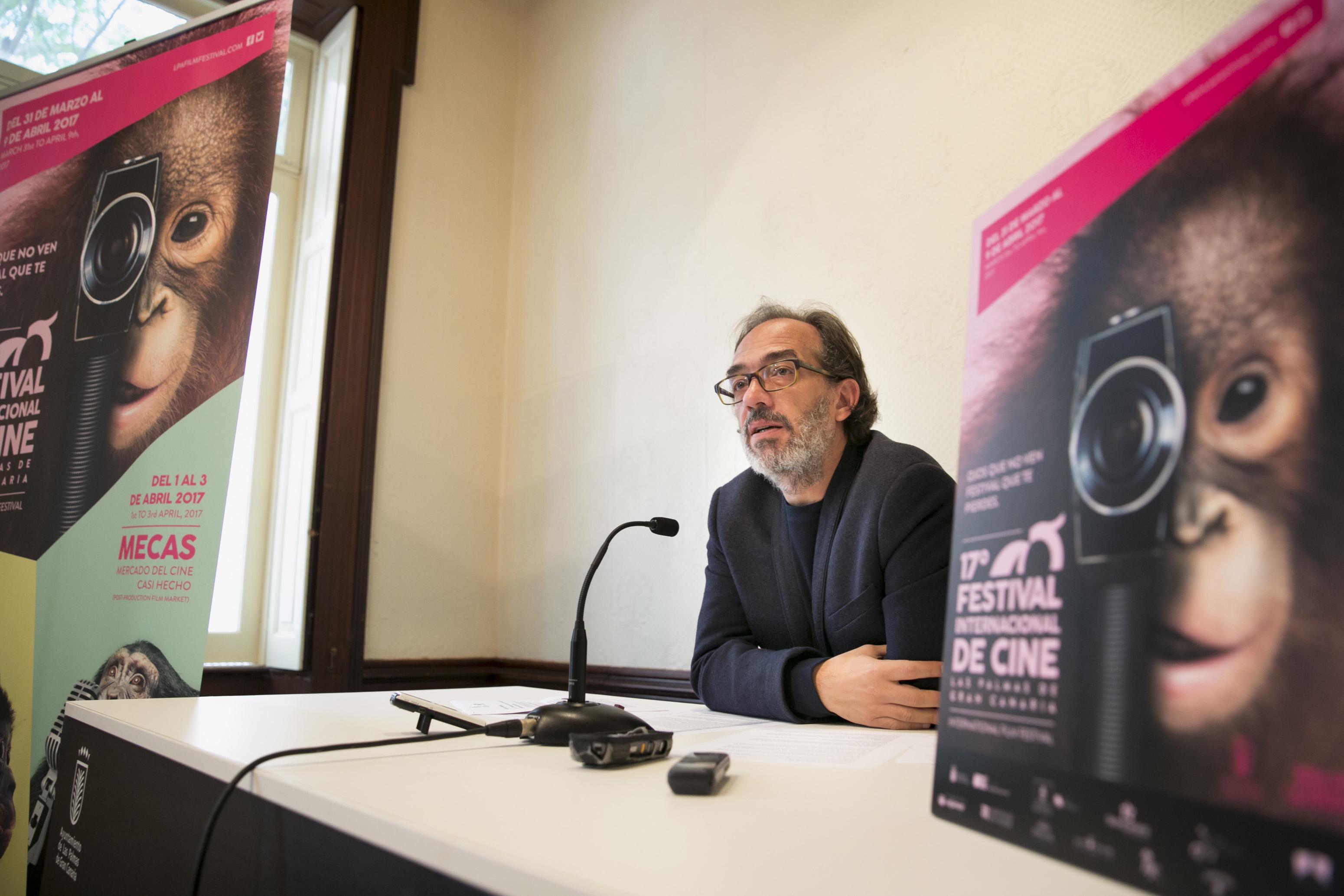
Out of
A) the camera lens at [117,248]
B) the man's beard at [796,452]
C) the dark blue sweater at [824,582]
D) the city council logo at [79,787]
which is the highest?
Answer: the camera lens at [117,248]

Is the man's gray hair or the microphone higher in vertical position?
the man's gray hair

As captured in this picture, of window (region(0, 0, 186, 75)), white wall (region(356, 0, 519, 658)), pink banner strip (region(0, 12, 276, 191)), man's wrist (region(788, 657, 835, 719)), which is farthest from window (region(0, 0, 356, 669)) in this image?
man's wrist (region(788, 657, 835, 719))

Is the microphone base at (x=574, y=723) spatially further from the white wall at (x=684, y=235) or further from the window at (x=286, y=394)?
the window at (x=286, y=394)

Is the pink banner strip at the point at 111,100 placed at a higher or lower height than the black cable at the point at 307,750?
higher

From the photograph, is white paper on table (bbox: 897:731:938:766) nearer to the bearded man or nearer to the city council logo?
the bearded man

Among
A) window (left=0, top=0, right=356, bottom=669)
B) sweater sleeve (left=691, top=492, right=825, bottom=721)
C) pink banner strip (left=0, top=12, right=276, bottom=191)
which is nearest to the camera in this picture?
sweater sleeve (left=691, top=492, right=825, bottom=721)

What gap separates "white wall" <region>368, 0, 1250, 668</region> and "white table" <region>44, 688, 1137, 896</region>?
142 centimetres

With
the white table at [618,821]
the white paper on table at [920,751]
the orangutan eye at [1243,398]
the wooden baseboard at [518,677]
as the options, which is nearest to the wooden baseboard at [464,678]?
the wooden baseboard at [518,677]

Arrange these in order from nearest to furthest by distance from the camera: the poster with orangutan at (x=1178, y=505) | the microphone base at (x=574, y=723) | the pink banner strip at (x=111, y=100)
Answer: the poster with orangutan at (x=1178, y=505) < the microphone base at (x=574, y=723) < the pink banner strip at (x=111, y=100)

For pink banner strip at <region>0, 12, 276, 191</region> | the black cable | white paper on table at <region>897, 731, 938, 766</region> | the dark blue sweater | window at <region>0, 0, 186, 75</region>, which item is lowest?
the black cable

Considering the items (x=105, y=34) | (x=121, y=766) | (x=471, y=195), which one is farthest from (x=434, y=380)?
(x=121, y=766)

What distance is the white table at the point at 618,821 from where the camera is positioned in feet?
1.45

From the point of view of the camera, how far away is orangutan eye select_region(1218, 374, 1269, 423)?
37cm

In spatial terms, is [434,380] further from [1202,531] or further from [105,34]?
[1202,531]
